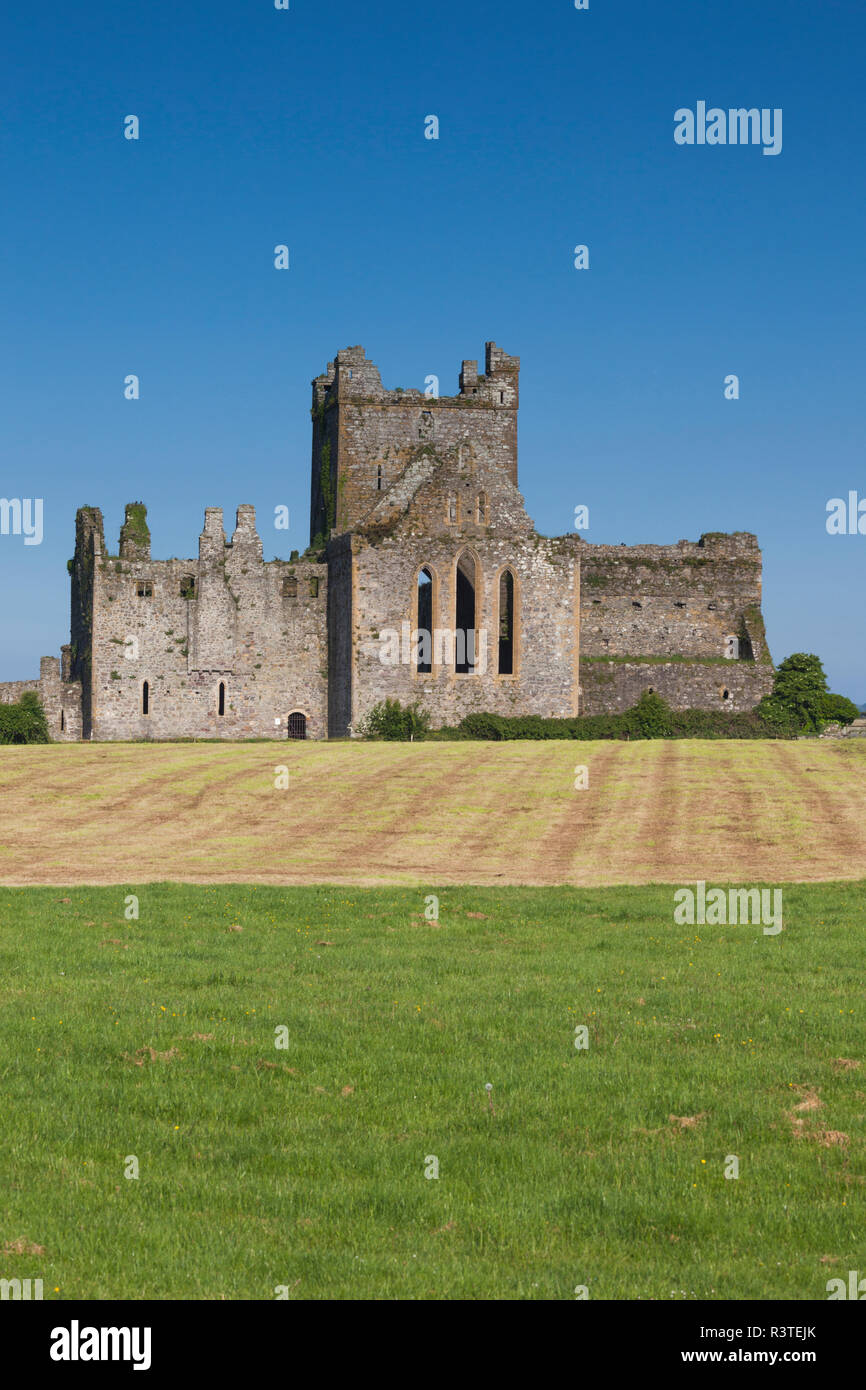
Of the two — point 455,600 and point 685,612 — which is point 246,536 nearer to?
point 455,600

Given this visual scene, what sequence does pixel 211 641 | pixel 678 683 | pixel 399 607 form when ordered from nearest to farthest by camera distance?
pixel 399 607, pixel 211 641, pixel 678 683

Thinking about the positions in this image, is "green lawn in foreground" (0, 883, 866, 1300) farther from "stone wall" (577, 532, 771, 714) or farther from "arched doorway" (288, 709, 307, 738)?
"stone wall" (577, 532, 771, 714)

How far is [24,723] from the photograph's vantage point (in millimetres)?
61875

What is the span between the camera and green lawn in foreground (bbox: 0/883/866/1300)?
29.9 feet

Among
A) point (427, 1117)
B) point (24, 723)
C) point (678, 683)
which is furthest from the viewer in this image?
point (678, 683)

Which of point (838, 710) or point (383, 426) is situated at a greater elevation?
point (383, 426)

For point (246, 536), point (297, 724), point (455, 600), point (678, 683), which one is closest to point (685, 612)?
point (678, 683)

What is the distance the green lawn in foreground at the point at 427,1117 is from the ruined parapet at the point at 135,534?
153 ft

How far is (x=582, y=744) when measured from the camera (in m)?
53.4

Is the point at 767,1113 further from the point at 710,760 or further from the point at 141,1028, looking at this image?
the point at 710,760

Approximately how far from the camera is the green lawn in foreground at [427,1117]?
9117 mm

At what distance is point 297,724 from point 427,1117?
175 ft

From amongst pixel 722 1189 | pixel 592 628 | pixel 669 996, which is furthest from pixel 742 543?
pixel 722 1189
